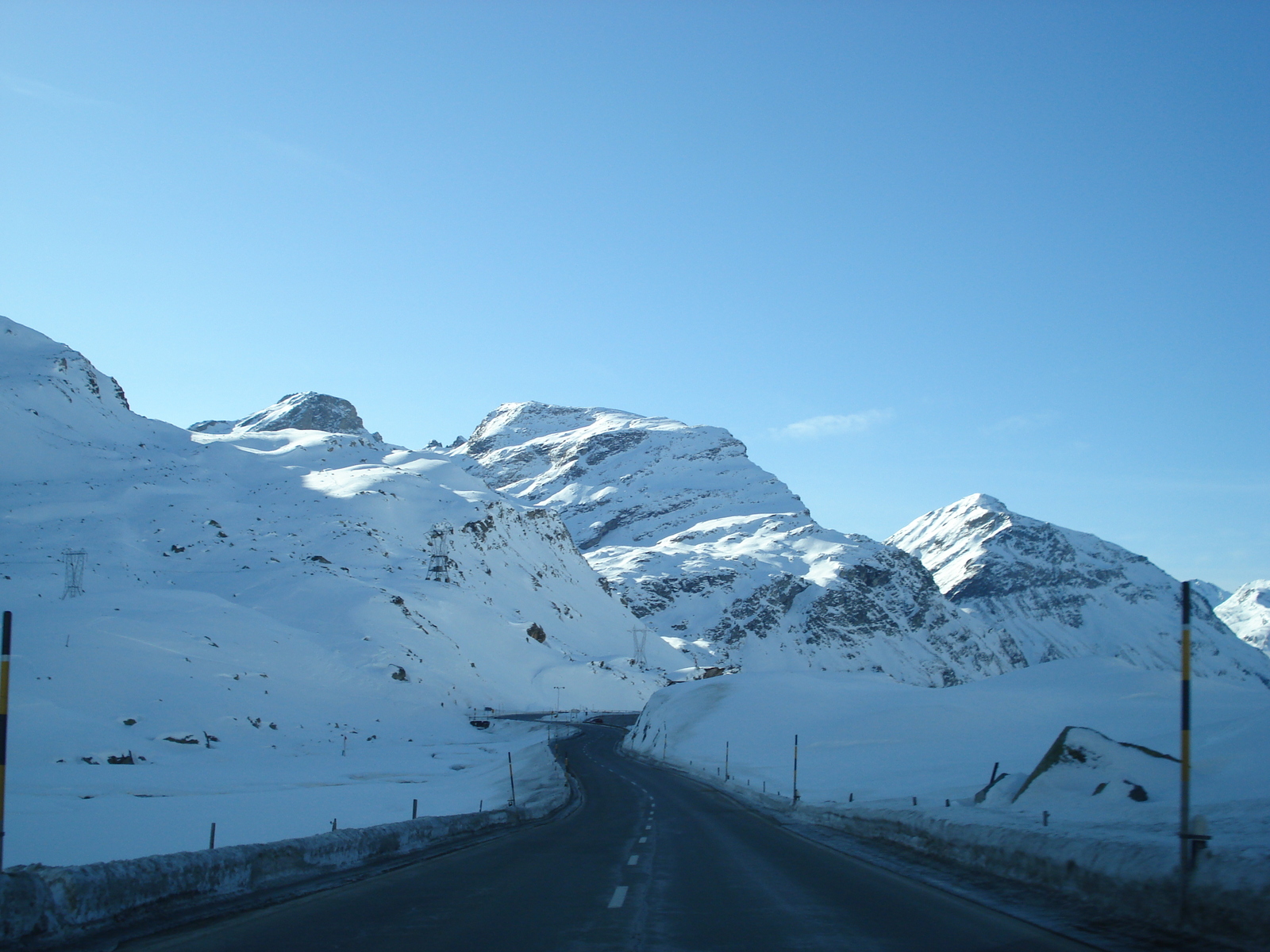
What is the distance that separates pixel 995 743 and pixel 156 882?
3828cm

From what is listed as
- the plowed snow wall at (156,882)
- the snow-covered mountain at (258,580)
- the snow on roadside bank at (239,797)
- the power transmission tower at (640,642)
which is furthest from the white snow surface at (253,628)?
the plowed snow wall at (156,882)

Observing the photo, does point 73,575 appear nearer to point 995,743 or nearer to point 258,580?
point 258,580

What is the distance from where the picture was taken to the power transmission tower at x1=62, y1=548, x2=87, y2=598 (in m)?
68.4

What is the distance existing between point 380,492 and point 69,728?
9043 centimetres

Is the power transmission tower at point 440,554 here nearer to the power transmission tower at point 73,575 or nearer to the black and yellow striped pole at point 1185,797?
the power transmission tower at point 73,575

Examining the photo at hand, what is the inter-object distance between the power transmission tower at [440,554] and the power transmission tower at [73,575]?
46.4 meters

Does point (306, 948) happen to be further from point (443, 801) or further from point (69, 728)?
point (69, 728)

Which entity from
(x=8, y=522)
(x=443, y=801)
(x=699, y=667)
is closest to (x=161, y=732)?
(x=443, y=801)

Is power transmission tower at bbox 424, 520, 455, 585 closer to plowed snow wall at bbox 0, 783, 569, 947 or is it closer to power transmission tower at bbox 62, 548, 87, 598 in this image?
power transmission tower at bbox 62, 548, 87, 598

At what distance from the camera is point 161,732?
47.9 m

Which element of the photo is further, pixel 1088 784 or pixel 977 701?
pixel 977 701

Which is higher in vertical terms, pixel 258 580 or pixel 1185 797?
pixel 258 580

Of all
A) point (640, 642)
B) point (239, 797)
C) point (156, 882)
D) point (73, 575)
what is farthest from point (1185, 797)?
point (640, 642)

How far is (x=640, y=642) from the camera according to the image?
15762 cm
